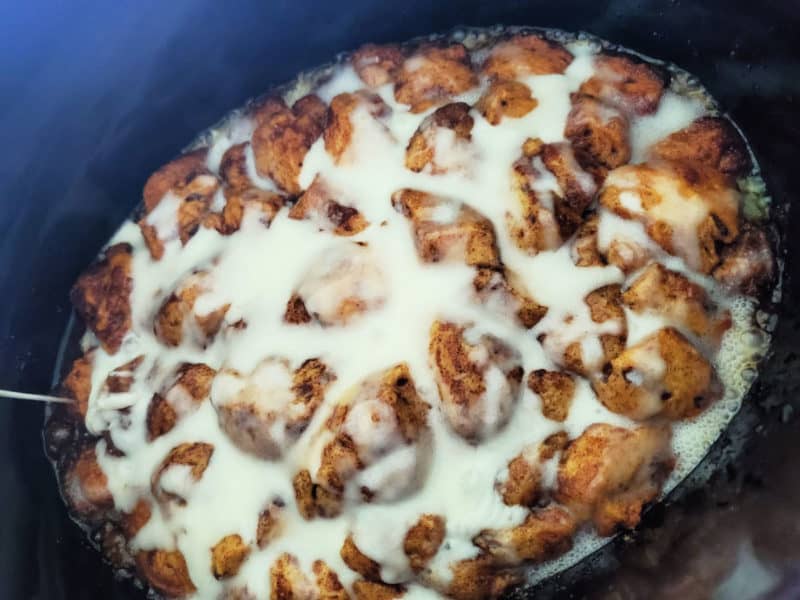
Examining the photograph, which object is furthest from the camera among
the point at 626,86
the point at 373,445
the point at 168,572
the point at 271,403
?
the point at 626,86

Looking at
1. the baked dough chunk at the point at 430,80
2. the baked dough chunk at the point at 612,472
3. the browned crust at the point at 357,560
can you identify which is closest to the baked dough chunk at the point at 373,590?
the browned crust at the point at 357,560

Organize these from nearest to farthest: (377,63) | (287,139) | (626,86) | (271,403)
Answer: (271,403)
(626,86)
(287,139)
(377,63)

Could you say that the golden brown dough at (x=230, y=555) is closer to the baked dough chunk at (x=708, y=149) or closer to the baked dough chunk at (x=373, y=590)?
the baked dough chunk at (x=373, y=590)

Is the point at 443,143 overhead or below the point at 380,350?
overhead

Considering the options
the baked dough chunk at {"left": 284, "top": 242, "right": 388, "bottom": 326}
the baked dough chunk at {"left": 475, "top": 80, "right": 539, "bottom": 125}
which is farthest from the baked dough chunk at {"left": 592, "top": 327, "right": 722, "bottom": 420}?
the baked dough chunk at {"left": 475, "top": 80, "right": 539, "bottom": 125}

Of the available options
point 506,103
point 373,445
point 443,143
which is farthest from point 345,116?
point 373,445

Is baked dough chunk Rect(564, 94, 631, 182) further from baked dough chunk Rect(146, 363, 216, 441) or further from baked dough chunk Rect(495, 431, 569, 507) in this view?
baked dough chunk Rect(146, 363, 216, 441)

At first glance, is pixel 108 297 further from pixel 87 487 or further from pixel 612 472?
pixel 612 472
